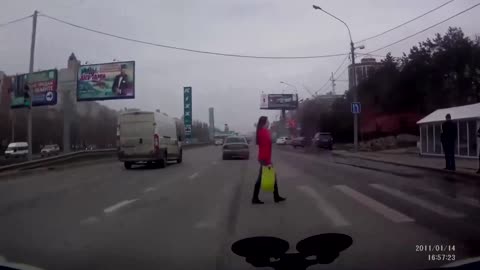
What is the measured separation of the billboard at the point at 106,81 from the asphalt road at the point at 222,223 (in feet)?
86.6

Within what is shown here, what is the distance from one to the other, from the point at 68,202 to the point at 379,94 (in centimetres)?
4270

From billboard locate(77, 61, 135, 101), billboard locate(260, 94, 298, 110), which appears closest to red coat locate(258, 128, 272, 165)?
billboard locate(77, 61, 135, 101)

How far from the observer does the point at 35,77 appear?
40.3 meters

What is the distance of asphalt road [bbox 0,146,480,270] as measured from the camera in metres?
5.55

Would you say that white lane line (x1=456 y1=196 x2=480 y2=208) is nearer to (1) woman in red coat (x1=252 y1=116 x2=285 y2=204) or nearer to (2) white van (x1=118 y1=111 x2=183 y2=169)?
(1) woman in red coat (x1=252 y1=116 x2=285 y2=204)

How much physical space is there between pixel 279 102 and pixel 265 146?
88755 mm

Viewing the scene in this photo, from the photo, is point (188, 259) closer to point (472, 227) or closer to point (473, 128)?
point (472, 227)

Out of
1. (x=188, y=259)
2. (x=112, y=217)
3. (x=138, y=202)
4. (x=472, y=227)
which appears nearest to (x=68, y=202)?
(x=138, y=202)

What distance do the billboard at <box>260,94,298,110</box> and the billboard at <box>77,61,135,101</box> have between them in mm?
59785

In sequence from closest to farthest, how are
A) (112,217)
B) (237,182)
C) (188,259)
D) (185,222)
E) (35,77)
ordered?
1. (188,259)
2. (185,222)
3. (112,217)
4. (237,182)
5. (35,77)

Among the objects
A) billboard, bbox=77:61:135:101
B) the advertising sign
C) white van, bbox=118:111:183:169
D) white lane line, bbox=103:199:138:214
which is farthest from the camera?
the advertising sign

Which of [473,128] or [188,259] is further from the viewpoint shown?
[473,128]

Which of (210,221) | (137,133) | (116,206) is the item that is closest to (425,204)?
(210,221)

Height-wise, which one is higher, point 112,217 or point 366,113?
point 366,113
